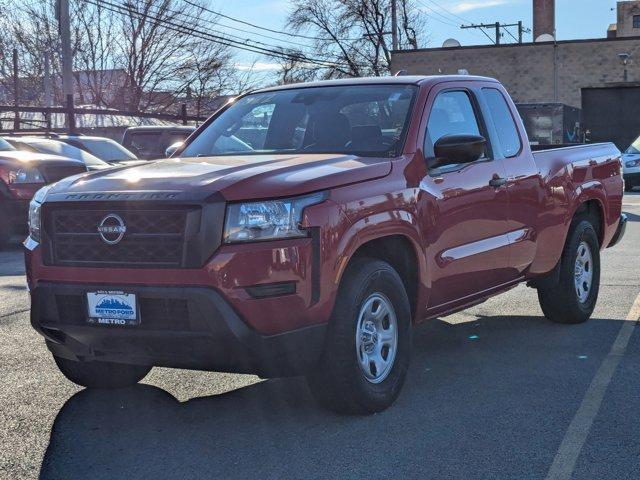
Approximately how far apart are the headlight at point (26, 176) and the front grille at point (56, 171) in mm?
110

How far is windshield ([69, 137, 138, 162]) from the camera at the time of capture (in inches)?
653

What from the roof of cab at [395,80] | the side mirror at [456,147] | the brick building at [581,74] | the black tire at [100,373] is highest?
the brick building at [581,74]

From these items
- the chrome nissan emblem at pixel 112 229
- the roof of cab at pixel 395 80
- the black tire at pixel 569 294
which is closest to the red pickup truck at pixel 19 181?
the roof of cab at pixel 395 80

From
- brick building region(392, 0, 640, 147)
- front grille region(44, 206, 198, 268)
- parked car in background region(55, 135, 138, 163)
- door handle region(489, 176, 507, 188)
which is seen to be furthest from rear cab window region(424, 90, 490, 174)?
brick building region(392, 0, 640, 147)

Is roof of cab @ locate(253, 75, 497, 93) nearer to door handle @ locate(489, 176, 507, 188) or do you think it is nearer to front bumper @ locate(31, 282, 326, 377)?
door handle @ locate(489, 176, 507, 188)

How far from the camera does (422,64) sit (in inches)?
1655

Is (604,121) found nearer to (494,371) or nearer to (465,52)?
(465,52)

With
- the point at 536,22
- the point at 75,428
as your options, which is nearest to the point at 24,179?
the point at 75,428

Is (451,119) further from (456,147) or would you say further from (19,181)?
(19,181)

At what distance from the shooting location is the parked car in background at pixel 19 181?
38.5 ft

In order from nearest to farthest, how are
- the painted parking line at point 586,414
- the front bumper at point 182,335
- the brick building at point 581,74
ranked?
the painted parking line at point 586,414
the front bumper at point 182,335
the brick building at point 581,74

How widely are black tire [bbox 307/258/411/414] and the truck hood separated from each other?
0.50 m

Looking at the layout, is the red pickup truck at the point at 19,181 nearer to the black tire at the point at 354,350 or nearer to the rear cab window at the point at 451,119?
the rear cab window at the point at 451,119

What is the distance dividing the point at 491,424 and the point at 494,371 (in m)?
1.10
